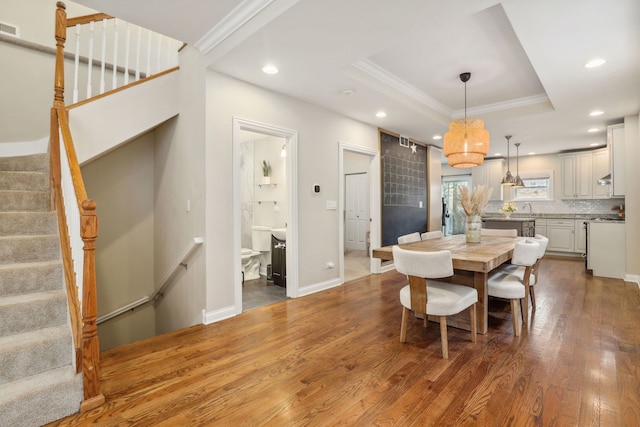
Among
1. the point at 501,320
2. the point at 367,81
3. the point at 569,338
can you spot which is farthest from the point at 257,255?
the point at 569,338

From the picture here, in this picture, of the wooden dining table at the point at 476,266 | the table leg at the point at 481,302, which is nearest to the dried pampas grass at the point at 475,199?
the wooden dining table at the point at 476,266

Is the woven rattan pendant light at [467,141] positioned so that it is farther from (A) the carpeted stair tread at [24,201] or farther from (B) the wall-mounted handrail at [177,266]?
(A) the carpeted stair tread at [24,201]

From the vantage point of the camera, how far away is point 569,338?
262 centimetres

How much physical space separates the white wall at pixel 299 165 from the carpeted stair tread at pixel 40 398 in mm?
1363

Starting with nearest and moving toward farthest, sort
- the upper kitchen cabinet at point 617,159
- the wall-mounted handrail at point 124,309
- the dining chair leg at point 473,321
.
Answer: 1. the dining chair leg at point 473,321
2. the wall-mounted handrail at point 124,309
3. the upper kitchen cabinet at point 617,159

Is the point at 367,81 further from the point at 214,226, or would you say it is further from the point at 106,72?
the point at 106,72

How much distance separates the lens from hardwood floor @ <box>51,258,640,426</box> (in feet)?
5.51

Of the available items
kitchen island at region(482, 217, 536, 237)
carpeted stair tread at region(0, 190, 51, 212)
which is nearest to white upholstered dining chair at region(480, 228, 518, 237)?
kitchen island at region(482, 217, 536, 237)

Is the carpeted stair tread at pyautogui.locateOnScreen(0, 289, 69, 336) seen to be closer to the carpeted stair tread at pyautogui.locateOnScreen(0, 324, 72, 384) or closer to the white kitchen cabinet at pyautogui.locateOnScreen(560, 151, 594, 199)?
the carpeted stair tread at pyautogui.locateOnScreen(0, 324, 72, 384)

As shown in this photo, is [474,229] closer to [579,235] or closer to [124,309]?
[124,309]

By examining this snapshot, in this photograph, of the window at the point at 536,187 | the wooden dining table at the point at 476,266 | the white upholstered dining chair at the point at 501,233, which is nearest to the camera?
the wooden dining table at the point at 476,266

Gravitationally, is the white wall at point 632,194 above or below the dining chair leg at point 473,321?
above

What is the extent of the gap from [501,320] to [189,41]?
403cm

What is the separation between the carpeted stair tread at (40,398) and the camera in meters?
1.51
